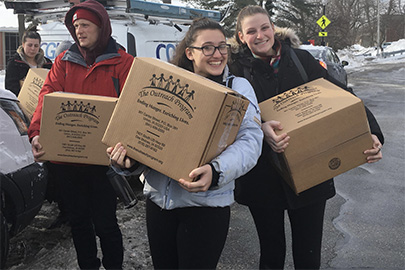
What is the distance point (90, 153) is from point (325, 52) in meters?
11.1

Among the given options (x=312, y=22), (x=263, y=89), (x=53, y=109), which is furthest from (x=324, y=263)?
(x=312, y=22)

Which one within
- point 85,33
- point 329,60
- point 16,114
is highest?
point 85,33

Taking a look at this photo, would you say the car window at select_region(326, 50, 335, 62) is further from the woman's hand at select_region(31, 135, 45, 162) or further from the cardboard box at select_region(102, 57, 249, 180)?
the cardboard box at select_region(102, 57, 249, 180)

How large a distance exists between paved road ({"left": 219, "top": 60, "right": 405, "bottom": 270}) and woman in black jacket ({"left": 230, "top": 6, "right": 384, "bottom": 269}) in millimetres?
1092

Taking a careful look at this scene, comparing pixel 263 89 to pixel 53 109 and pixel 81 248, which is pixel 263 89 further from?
pixel 81 248

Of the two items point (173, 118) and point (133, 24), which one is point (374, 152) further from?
point (133, 24)

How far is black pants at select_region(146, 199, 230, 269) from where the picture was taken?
81.4 inches

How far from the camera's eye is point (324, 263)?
3609 mm

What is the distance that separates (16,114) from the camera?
11.5 feet

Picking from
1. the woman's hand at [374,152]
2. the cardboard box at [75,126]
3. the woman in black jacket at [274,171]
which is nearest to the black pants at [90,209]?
the cardboard box at [75,126]

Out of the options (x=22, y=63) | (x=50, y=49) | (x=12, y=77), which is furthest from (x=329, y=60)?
(x=12, y=77)

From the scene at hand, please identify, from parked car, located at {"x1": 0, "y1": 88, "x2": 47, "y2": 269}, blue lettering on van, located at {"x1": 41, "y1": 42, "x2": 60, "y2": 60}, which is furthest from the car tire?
blue lettering on van, located at {"x1": 41, "y1": 42, "x2": 60, "y2": 60}

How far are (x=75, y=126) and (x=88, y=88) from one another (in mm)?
310

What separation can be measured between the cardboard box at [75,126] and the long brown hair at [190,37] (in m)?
0.52
